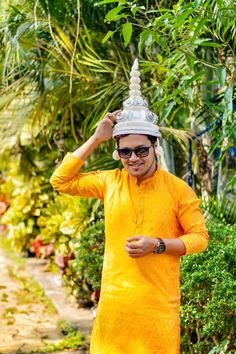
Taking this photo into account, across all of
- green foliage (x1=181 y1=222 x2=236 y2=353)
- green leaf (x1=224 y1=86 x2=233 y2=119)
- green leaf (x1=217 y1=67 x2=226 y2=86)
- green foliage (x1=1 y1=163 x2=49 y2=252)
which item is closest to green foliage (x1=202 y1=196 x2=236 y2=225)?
green foliage (x1=181 y1=222 x2=236 y2=353)

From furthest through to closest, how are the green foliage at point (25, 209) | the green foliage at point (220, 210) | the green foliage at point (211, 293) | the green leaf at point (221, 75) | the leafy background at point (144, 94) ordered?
the green foliage at point (25, 209)
the green foliage at point (220, 210)
the leafy background at point (144, 94)
the green foliage at point (211, 293)
the green leaf at point (221, 75)

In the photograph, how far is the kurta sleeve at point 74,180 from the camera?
2.90 metres

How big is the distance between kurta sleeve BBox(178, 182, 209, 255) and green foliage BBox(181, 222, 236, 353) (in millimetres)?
713

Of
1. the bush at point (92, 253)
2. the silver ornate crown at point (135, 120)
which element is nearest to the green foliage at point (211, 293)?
the silver ornate crown at point (135, 120)

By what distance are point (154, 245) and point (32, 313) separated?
3.62 m

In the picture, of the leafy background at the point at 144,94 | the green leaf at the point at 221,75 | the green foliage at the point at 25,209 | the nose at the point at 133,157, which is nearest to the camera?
the nose at the point at 133,157

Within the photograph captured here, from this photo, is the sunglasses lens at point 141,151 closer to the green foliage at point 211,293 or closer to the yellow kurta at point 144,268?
the yellow kurta at point 144,268

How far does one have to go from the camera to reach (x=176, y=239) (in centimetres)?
270

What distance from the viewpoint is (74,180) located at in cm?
292

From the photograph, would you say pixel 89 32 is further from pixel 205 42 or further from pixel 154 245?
pixel 154 245

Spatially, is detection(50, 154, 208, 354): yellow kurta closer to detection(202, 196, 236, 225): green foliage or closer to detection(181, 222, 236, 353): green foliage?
detection(181, 222, 236, 353): green foliage

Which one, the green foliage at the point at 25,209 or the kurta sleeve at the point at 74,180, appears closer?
the kurta sleeve at the point at 74,180

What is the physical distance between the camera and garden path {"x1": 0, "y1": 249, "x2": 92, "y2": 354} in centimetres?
514

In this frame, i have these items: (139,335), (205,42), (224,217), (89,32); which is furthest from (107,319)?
(89,32)
